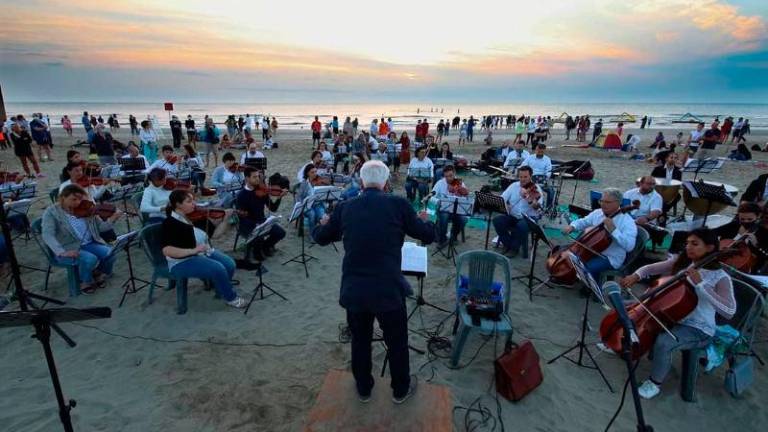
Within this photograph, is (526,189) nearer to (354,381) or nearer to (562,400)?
(562,400)

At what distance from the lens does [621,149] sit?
2078 centimetres

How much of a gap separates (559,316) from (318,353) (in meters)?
3.12

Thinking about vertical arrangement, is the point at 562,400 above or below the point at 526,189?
below

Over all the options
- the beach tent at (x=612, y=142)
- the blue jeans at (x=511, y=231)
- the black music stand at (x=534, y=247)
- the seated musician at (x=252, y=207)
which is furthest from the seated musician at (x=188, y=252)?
the beach tent at (x=612, y=142)


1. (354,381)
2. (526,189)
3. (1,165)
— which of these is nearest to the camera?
(354,381)

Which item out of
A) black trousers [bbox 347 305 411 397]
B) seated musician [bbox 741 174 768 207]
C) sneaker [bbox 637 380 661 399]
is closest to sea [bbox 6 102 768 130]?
seated musician [bbox 741 174 768 207]

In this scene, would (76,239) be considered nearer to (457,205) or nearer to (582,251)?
(457,205)

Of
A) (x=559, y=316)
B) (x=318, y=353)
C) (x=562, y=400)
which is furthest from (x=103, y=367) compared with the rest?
(x=559, y=316)

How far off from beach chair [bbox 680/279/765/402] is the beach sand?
164 mm

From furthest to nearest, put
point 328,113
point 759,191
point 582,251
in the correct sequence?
point 328,113 < point 759,191 < point 582,251

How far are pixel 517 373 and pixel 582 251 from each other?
257 cm

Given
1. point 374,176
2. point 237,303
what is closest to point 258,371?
point 237,303

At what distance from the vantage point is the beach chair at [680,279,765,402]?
12.1 feet

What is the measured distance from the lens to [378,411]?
310 centimetres
